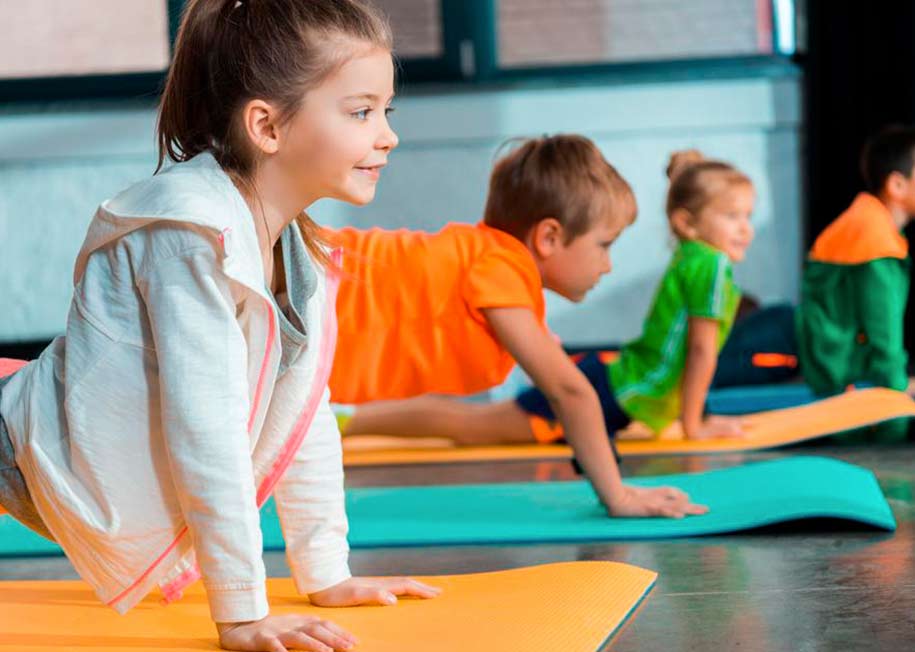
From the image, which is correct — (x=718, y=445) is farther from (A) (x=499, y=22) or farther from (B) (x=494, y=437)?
(A) (x=499, y=22)

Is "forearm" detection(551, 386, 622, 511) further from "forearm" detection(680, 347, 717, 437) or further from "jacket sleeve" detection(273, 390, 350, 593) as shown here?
"forearm" detection(680, 347, 717, 437)

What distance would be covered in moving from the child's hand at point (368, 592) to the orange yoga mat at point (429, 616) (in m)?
0.01

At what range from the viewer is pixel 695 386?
2799 millimetres

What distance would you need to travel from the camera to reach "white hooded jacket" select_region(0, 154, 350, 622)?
1213mm

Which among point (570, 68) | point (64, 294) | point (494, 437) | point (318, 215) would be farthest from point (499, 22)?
point (494, 437)

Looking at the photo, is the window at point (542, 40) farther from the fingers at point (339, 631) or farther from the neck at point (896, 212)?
the fingers at point (339, 631)

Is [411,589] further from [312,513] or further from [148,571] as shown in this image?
[148,571]

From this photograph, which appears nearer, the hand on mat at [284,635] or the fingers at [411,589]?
the hand on mat at [284,635]

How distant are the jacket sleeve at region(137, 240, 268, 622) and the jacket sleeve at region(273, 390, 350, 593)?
22 centimetres

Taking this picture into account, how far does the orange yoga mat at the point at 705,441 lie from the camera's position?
8.52 ft

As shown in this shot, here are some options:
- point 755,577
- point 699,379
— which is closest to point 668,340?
point 699,379

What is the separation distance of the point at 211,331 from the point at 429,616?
362 millimetres

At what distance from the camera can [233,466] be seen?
1.22 metres

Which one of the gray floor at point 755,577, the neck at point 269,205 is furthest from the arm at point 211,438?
the gray floor at point 755,577
